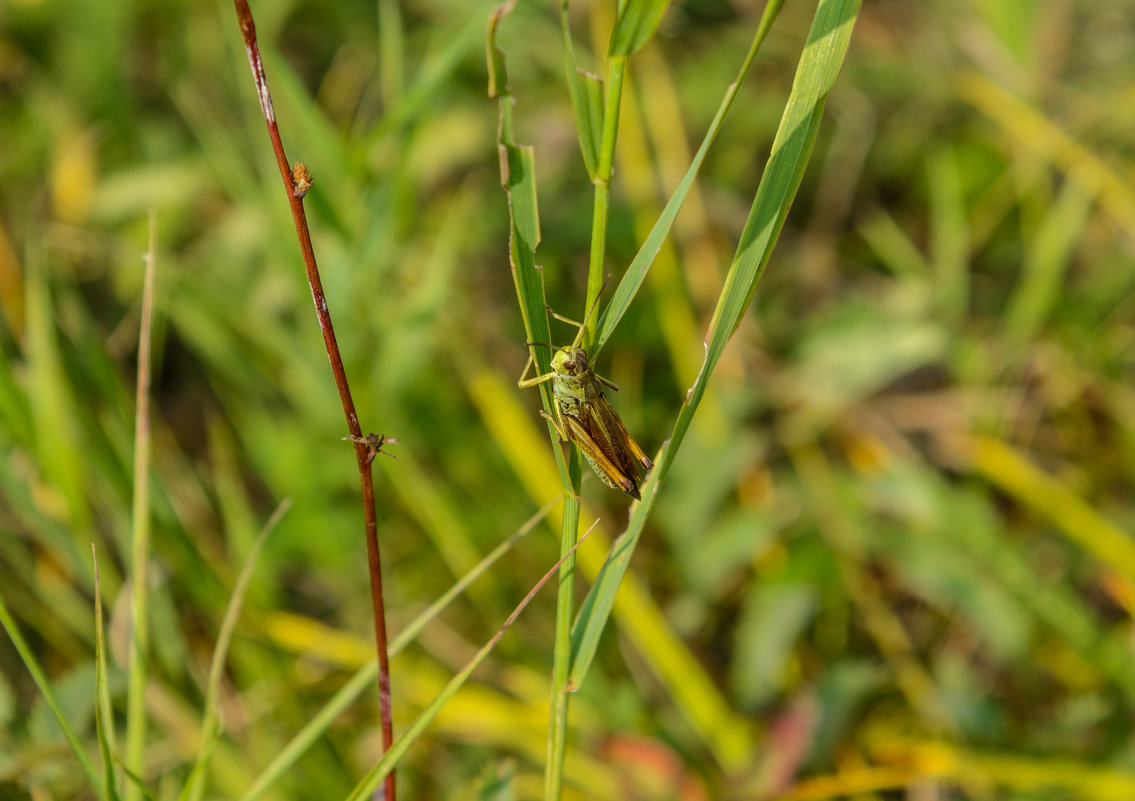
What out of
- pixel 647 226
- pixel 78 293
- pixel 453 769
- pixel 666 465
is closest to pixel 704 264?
pixel 647 226

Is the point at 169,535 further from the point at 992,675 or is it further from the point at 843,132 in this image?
the point at 843,132

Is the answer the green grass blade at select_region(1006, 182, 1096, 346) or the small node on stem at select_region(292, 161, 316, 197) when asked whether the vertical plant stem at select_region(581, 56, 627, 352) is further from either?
the green grass blade at select_region(1006, 182, 1096, 346)

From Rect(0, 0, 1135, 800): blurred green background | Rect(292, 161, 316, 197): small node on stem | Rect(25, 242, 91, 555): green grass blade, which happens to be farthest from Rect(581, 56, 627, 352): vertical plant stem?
Rect(25, 242, 91, 555): green grass blade

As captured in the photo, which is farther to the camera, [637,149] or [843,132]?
[843,132]

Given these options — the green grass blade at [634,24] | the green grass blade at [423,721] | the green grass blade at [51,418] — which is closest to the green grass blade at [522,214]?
the green grass blade at [634,24]

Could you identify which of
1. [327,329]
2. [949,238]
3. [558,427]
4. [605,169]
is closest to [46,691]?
[327,329]
